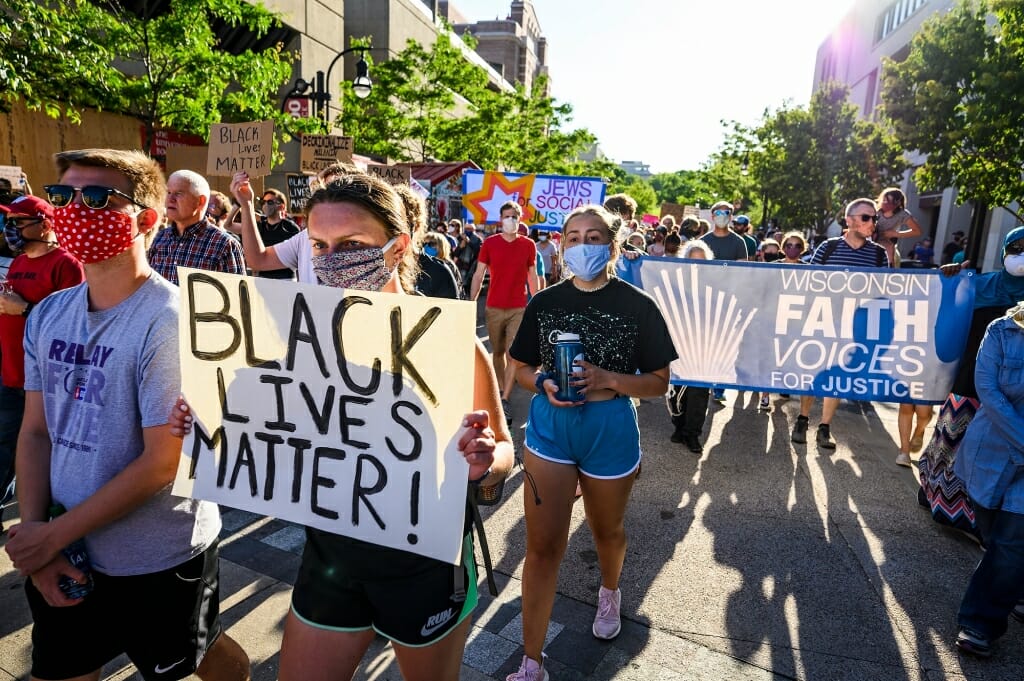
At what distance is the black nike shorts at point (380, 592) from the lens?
1746mm

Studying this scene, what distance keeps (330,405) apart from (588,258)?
148 cm

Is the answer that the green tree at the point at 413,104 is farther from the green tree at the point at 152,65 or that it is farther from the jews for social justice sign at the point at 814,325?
the jews for social justice sign at the point at 814,325

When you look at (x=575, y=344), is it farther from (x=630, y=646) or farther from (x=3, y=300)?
(x=3, y=300)

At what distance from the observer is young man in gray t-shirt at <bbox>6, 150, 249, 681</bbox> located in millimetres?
1820

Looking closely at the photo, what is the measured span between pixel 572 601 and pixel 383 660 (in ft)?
3.46

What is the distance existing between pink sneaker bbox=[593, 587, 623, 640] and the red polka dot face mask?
101 inches

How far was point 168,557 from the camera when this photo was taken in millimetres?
1954

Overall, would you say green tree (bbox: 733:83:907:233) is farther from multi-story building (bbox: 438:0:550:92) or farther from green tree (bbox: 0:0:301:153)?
multi-story building (bbox: 438:0:550:92)

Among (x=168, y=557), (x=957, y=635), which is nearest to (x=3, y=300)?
(x=168, y=557)

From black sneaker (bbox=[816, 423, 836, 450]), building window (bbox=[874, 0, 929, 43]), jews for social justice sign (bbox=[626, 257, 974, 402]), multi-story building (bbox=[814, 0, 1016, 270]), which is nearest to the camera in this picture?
jews for social justice sign (bbox=[626, 257, 974, 402])

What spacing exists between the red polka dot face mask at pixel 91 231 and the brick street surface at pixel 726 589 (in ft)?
3.71

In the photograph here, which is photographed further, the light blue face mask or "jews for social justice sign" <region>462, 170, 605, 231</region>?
"jews for social justice sign" <region>462, 170, 605, 231</region>

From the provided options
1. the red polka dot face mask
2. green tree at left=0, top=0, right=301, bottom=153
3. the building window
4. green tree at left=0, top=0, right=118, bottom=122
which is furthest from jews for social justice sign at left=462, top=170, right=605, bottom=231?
the building window

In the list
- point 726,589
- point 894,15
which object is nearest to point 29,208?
point 726,589
